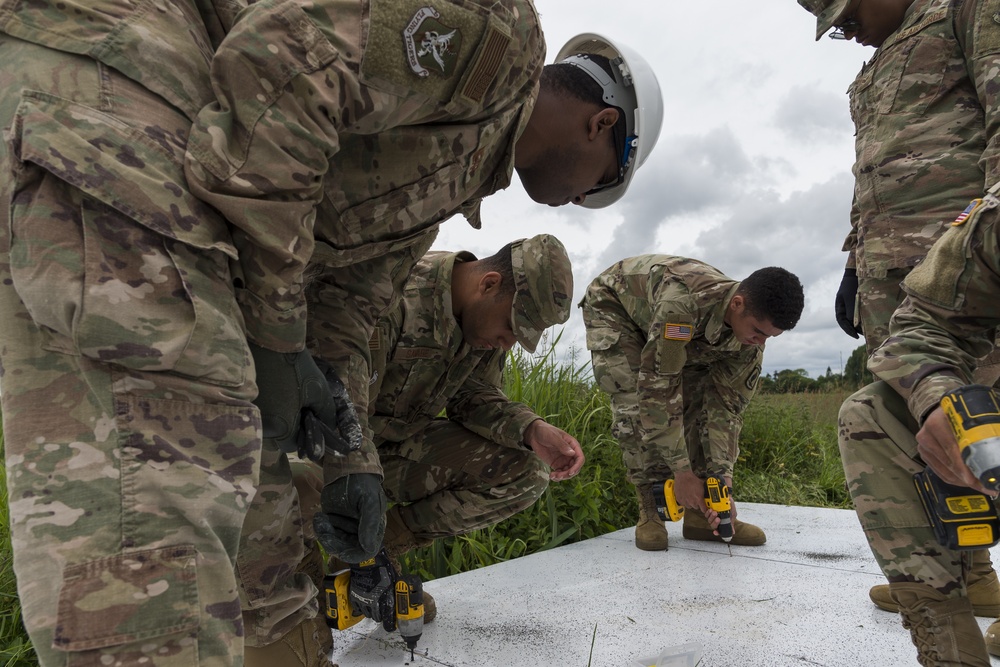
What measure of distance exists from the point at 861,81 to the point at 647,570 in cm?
226

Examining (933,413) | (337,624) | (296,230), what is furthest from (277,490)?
(933,413)

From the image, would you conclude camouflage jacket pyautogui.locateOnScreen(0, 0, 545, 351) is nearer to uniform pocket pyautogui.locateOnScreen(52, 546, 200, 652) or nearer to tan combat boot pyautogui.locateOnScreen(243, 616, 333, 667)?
uniform pocket pyautogui.locateOnScreen(52, 546, 200, 652)

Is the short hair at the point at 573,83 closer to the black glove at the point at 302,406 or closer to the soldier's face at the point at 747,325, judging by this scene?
the black glove at the point at 302,406

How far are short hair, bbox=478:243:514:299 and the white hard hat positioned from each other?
642 millimetres

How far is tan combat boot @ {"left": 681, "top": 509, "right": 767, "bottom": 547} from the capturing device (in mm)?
3568

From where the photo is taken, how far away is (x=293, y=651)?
1.79m

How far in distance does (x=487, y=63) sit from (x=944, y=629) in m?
1.68

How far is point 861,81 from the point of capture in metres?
2.62

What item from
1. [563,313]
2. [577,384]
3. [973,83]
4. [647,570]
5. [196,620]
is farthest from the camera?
[577,384]

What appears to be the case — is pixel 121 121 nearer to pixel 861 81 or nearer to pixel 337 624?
pixel 337 624

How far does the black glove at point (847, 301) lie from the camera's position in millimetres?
2904

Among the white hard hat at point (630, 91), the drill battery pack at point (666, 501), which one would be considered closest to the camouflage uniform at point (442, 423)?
the white hard hat at point (630, 91)

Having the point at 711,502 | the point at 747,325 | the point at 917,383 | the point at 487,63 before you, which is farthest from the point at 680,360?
the point at 487,63

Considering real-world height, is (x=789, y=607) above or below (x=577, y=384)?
below
